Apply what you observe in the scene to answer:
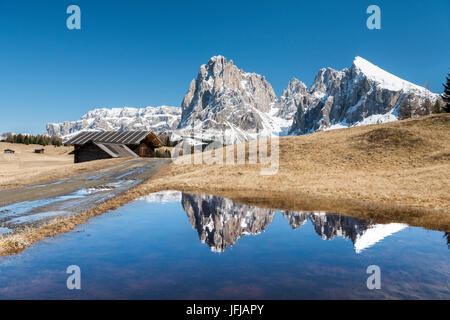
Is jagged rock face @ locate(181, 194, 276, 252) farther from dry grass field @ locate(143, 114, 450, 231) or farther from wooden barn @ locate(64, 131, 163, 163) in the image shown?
wooden barn @ locate(64, 131, 163, 163)

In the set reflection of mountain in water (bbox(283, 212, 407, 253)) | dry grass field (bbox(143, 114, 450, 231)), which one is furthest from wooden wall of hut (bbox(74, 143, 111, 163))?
reflection of mountain in water (bbox(283, 212, 407, 253))

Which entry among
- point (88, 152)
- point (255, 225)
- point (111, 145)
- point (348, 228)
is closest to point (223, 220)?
point (255, 225)

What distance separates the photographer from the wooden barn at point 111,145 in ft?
199

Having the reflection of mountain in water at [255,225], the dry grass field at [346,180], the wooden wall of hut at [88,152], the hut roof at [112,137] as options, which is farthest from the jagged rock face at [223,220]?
the hut roof at [112,137]

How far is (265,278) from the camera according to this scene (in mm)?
8211

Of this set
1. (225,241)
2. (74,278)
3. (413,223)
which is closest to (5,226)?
(74,278)

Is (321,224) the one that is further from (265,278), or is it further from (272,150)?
(272,150)

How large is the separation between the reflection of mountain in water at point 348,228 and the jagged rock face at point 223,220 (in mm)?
1777

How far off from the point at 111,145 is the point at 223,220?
5320 cm

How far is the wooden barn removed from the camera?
199 ft

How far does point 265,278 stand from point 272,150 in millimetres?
39726

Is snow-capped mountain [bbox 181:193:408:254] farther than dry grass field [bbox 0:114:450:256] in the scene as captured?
No

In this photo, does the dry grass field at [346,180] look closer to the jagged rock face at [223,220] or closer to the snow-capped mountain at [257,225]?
the snow-capped mountain at [257,225]

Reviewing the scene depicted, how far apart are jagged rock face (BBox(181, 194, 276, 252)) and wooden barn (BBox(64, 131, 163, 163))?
43686 mm
